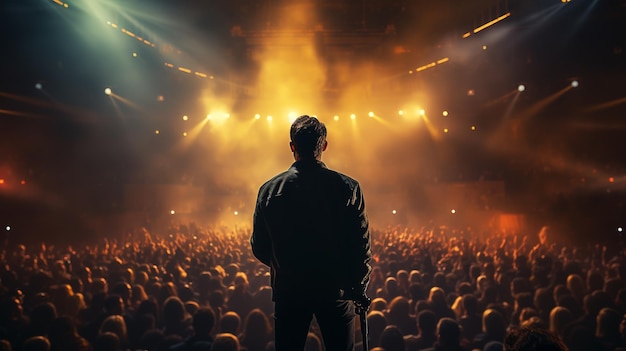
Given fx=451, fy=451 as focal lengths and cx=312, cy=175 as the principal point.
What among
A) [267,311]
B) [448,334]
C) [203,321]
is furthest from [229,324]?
[448,334]

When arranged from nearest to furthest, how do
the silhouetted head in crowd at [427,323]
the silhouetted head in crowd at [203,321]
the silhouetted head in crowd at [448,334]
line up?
the silhouetted head in crowd at [448,334] → the silhouetted head in crowd at [203,321] → the silhouetted head in crowd at [427,323]

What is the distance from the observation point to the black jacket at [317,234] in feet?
9.33

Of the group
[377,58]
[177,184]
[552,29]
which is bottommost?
[177,184]

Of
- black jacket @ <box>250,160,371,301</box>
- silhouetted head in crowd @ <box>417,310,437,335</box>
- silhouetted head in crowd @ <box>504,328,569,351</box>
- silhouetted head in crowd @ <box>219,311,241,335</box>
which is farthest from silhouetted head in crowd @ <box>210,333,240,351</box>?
silhouetted head in crowd @ <box>504,328,569,351</box>

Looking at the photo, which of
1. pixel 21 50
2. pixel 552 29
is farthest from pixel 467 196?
pixel 21 50

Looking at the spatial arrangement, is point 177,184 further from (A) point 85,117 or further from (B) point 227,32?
(B) point 227,32

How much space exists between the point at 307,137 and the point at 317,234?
646 mm

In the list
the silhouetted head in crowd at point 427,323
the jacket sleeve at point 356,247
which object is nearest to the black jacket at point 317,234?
the jacket sleeve at point 356,247

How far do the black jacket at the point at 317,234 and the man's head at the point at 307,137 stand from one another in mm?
151

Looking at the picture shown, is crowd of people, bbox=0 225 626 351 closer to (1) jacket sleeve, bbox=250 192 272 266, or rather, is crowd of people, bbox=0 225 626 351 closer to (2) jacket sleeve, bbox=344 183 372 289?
(2) jacket sleeve, bbox=344 183 372 289

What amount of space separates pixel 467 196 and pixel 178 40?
2083 cm

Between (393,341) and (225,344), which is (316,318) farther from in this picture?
(393,341)

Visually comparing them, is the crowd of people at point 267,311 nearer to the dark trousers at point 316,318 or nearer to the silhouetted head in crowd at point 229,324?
the silhouetted head in crowd at point 229,324

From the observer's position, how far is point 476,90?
92.0ft
